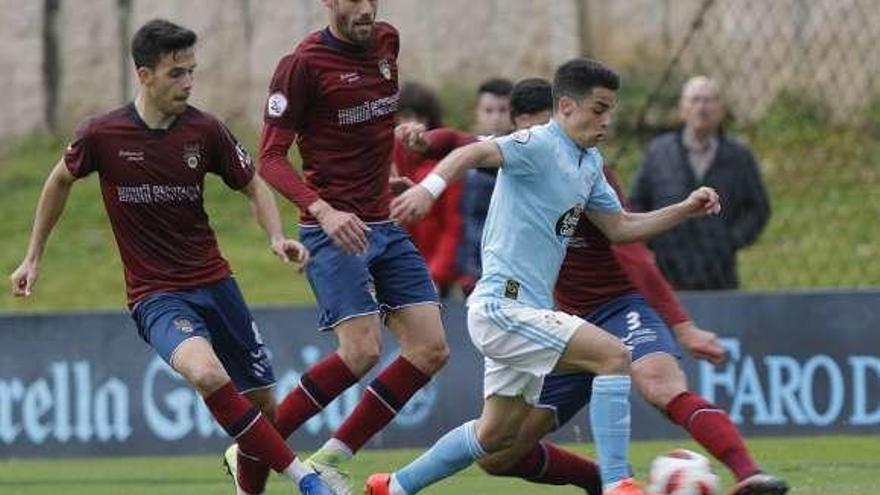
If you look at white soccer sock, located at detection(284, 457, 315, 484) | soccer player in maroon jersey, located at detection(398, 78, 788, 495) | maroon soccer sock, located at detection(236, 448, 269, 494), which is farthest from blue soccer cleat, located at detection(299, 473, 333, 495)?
soccer player in maroon jersey, located at detection(398, 78, 788, 495)

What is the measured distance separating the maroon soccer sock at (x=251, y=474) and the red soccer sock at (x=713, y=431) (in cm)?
186

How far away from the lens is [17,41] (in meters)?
23.2

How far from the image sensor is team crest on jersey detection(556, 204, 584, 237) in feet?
32.1

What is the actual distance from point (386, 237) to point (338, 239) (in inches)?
40.0

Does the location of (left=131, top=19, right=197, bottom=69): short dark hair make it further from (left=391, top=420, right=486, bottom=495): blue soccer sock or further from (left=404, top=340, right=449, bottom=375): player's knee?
(left=391, top=420, right=486, bottom=495): blue soccer sock

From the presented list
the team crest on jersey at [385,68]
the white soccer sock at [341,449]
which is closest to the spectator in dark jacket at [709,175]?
the team crest on jersey at [385,68]

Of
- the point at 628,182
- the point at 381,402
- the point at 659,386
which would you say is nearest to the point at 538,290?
the point at 659,386

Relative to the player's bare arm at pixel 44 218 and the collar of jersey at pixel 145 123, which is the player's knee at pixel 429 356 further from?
the player's bare arm at pixel 44 218

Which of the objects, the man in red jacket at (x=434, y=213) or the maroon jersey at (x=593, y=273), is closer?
the maroon jersey at (x=593, y=273)

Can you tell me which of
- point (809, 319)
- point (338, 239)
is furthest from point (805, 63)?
point (338, 239)

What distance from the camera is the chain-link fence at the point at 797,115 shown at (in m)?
19.7

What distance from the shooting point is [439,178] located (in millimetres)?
9094

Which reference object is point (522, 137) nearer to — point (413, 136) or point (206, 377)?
point (413, 136)

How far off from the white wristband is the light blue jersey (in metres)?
0.55
